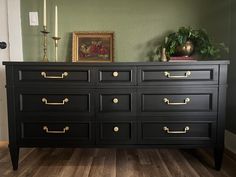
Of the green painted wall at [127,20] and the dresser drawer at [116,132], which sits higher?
the green painted wall at [127,20]

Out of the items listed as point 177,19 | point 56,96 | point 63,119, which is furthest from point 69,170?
point 177,19

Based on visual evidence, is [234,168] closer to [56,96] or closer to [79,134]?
[79,134]

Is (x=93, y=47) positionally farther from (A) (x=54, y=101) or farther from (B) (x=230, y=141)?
(B) (x=230, y=141)

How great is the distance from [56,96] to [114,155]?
30.3 inches

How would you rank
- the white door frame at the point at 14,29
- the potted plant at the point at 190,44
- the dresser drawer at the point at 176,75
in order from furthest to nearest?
the white door frame at the point at 14,29
the potted plant at the point at 190,44
the dresser drawer at the point at 176,75

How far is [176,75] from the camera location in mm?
1589

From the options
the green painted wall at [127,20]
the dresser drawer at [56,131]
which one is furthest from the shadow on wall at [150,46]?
the dresser drawer at [56,131]

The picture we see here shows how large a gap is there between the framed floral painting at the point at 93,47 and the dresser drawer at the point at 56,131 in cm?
70

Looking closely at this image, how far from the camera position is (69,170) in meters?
1.70

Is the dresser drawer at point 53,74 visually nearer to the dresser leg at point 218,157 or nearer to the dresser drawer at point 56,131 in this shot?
the dresser drawer at point 56,131

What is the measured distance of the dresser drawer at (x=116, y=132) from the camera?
5.36 feet

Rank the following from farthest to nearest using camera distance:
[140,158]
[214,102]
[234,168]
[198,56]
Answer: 1. [198,56]
2. [140,158]
3. [234,168]
4. [214,102]

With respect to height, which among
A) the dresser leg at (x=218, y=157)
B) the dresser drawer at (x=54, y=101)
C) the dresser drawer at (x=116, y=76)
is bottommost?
the dresser leg at (x=218, y=157)

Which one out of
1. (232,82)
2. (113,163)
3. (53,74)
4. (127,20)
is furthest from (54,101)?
(232,82)
